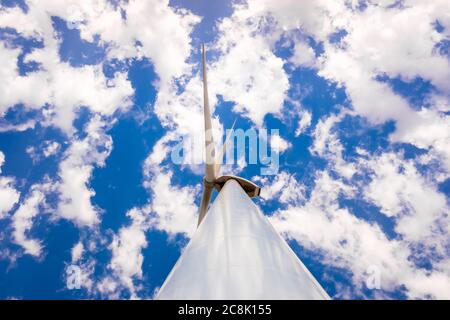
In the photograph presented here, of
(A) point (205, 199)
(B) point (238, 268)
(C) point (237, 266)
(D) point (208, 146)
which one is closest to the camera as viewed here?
(B) point (238, 268)

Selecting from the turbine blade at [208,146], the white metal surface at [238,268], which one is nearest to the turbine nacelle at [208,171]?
the turbine blade at [208,146]

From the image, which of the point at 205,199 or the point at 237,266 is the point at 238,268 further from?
the point at 205,199

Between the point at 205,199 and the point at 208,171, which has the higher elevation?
the point at 208,171

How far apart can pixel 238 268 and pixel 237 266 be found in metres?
0.15

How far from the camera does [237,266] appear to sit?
395 inches

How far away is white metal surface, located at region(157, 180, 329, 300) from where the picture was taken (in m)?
8.95

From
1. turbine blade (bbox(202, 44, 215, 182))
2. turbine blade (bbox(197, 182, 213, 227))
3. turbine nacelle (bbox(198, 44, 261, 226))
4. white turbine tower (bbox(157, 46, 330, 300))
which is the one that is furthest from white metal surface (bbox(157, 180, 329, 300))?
turbine blade (bbox(197, 182, 213, 227))

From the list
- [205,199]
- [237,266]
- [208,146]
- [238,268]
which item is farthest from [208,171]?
[238,268]

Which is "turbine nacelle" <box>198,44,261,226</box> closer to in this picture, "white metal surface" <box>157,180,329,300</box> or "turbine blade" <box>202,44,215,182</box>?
"turbine blade" <box>202,44,215,182</box>
